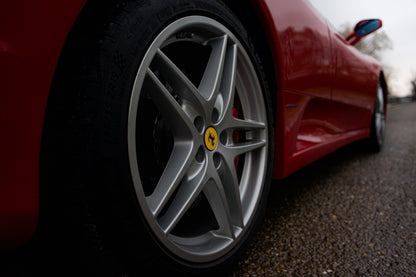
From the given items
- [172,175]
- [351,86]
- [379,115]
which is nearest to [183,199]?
[172,175]

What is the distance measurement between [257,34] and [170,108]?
582 mm

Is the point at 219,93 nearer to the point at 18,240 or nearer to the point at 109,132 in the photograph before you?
the point at 109,132

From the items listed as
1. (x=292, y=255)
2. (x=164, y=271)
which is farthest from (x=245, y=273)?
(x=164, y=271)

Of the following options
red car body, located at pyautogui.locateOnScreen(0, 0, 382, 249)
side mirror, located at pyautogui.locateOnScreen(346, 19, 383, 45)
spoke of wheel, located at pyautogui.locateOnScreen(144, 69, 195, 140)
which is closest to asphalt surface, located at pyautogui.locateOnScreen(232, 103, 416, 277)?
red car body, located at pyautogui.locateOnScreen(0, 0, 382, 249)

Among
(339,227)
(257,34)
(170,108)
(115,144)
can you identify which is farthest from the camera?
(339,227)

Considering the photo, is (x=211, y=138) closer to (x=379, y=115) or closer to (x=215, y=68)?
(x=215, y=68)

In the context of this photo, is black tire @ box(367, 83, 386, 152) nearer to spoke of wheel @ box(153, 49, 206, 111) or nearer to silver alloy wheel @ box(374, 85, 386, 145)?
silver alloy wheel @ box(374, 85, 386, 145)

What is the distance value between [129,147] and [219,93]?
0.47 metres

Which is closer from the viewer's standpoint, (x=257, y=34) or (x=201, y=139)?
(x=201, y=139)

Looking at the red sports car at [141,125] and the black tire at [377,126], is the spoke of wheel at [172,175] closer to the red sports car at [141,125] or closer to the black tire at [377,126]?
the red sports car at [141,125]

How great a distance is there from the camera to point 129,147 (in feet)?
2.30

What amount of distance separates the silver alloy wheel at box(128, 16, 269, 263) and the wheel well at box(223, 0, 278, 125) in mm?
132

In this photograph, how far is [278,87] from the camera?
1.29 m

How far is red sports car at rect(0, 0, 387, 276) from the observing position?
1.88 feet
